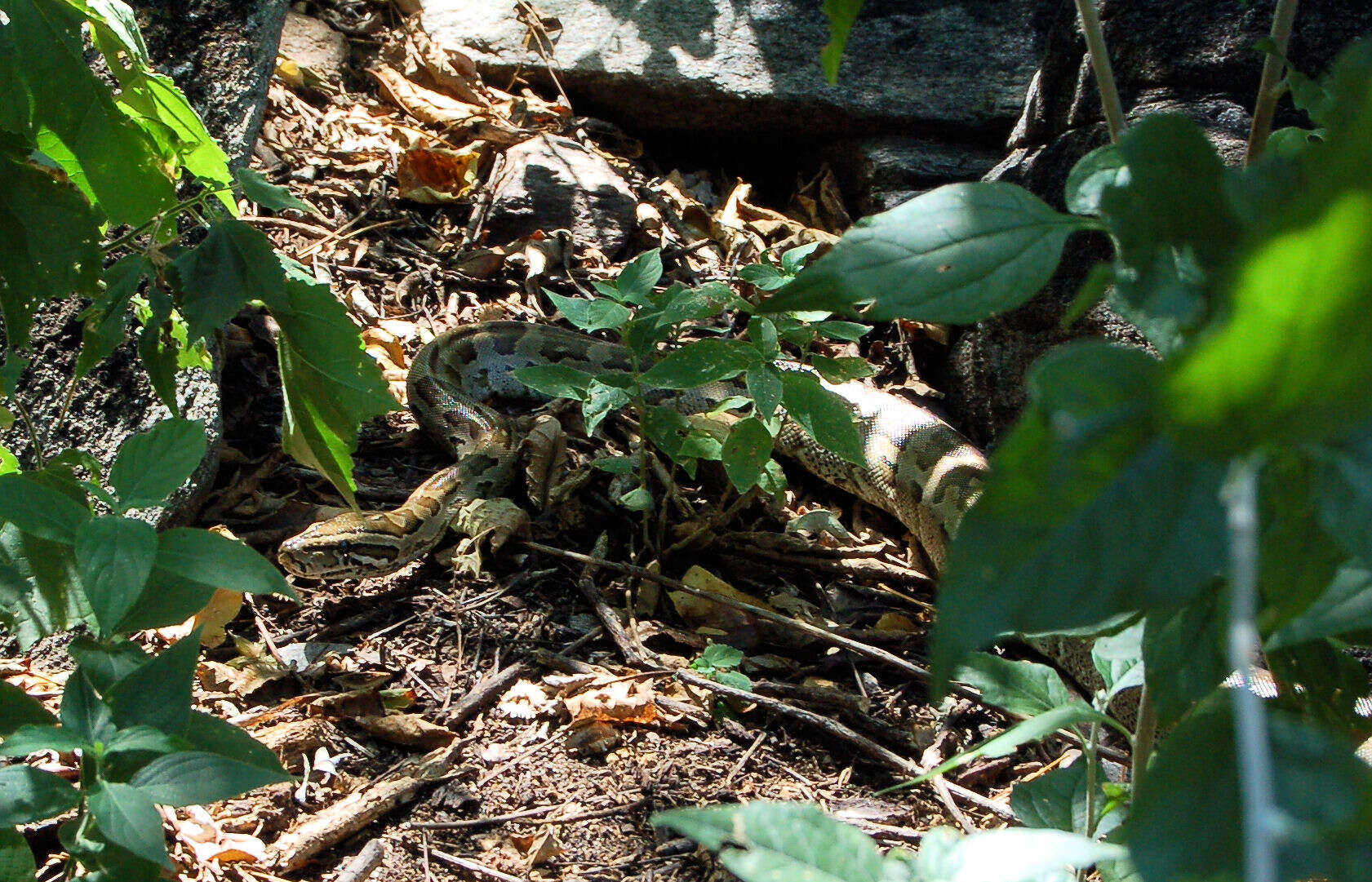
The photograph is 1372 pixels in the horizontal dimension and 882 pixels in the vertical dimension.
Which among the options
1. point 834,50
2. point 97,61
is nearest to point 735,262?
point 97,61

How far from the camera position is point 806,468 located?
16.4 feet

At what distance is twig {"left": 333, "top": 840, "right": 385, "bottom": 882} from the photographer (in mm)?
2285

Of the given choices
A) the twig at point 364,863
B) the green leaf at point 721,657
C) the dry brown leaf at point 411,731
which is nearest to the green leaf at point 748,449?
the green leaf at point 721,657

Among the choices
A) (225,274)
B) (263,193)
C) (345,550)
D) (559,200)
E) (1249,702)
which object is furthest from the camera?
(559,200)

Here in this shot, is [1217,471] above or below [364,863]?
above

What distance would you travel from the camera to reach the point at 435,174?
590 cm

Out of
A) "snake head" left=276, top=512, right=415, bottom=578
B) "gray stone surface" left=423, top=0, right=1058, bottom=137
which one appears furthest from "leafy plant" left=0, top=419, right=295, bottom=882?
"gray stone surface" left=423, top=0, right=1058, bottom=137

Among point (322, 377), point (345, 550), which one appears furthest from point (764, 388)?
point (345, 550)

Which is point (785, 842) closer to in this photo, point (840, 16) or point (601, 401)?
point (840, 16)

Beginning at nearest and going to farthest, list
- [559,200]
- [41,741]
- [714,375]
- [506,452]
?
[41,741], [714,375], [506,452], [559,200]

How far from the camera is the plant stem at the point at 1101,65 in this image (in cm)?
112

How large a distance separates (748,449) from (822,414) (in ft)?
0.98

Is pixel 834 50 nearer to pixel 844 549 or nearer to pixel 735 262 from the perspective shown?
pixel 844 549

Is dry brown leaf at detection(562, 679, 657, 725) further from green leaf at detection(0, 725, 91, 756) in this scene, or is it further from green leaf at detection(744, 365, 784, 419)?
green leaf at detection(0, 725, 91, 756)
